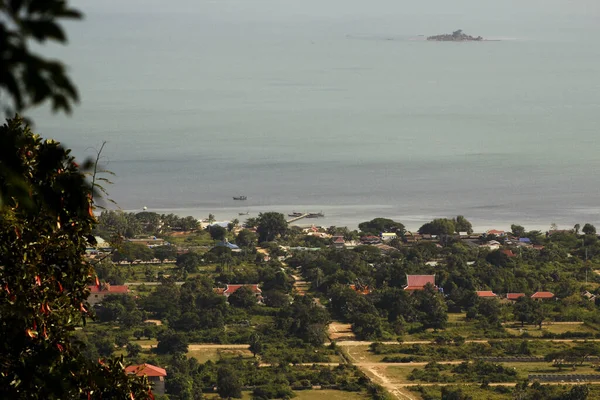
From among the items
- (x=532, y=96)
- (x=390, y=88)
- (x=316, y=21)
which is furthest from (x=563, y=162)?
(x=316, y=21)

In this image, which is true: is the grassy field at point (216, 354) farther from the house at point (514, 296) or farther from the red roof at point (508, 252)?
the red roof at point (508, 252)

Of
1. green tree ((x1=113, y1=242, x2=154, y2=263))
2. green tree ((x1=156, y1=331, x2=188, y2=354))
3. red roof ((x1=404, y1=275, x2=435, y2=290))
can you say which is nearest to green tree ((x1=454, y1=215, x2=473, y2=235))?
red roof ((x1=404, y1=275, x2=435, y2=290))

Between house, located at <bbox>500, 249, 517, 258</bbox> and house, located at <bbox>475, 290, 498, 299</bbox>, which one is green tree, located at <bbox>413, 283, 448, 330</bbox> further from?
house, located at <bbox>500, 249, 517, 258</bbox>

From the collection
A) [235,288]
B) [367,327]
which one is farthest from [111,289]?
[367,327]

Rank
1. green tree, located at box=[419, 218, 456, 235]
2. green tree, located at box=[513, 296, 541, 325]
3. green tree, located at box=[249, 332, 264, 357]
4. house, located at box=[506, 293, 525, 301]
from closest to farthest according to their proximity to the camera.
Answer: green tree, located at box=[249, 332, 264, 357] → green tree, located at box=[513, 296, 541, 325] → house, located at box=[506, 293, 525, 301] → green tree, located at box=[419, 218, 456, 235]

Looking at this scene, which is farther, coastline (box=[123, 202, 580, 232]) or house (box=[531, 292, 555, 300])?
coastline (box=[123, 202, 580, 232])

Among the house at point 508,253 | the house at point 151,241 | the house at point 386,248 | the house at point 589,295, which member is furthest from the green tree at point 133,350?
the house at point 508,253

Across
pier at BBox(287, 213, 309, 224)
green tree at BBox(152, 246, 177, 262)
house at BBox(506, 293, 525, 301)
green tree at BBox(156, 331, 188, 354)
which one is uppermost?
pier at BBox(287, 213, 309, 224)
